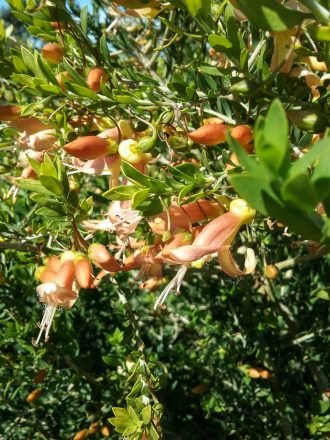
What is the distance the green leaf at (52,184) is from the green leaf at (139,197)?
255 mm

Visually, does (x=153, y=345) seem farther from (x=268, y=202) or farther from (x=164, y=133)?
(x=268, y=202)

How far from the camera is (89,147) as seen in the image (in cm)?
106

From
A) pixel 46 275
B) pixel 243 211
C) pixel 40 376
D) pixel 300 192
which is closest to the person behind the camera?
pixel 300 192

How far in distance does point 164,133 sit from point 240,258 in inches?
39.1

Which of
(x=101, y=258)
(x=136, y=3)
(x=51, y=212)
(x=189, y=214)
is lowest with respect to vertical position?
(x=101, y=258)

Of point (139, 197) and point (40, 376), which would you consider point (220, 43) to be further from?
point (40, 376)

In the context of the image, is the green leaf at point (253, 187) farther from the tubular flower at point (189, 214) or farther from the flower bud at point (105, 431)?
A: the flower bud at point (105, 431)

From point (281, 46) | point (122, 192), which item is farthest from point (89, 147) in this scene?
point (281, 46)

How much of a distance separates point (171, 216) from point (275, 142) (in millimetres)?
506

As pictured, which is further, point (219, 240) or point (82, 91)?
point (82, 91)

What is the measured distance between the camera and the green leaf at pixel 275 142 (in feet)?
1.54

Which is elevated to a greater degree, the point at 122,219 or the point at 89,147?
the point at 89,147

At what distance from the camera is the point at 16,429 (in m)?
2.46

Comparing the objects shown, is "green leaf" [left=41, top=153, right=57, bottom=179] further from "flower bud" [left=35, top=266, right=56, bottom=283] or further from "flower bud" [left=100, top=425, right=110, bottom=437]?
"flower bud" [left=100, top=425, right=110, bottom=437]
